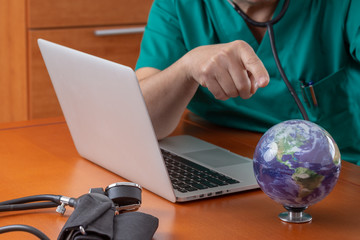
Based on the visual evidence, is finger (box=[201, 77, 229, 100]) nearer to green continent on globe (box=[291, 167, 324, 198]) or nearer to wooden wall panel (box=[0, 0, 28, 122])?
green continent on globe (box=[291, 167, 324, 198])

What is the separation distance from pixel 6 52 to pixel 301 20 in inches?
53.6

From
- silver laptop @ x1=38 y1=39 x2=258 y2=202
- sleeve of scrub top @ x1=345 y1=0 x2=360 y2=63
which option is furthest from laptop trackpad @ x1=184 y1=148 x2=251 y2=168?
sleeve of scrub top @ x1=345 y1=0 x2=360 y2=63

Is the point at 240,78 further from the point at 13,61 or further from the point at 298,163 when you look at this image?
the point at 13,61

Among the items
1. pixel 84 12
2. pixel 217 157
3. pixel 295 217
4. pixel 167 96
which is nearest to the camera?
pixel 295 217

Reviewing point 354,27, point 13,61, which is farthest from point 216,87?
point 13,61

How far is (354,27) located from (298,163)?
23.5 inches

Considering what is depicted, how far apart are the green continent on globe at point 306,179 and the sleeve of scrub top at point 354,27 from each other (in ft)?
1.84

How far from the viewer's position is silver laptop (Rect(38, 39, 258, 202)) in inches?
31.7

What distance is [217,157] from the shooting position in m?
1.01

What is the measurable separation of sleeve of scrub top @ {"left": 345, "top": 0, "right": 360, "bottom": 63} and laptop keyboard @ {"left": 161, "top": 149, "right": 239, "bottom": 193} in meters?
0.45

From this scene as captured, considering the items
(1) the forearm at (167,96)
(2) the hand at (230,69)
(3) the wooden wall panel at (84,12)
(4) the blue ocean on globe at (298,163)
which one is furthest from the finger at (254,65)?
(3) the wooden wall panel at (84,12)

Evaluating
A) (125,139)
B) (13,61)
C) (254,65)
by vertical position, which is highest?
(254,65)

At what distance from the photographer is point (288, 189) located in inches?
27.8

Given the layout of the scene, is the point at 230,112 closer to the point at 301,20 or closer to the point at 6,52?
the point at 301,20
